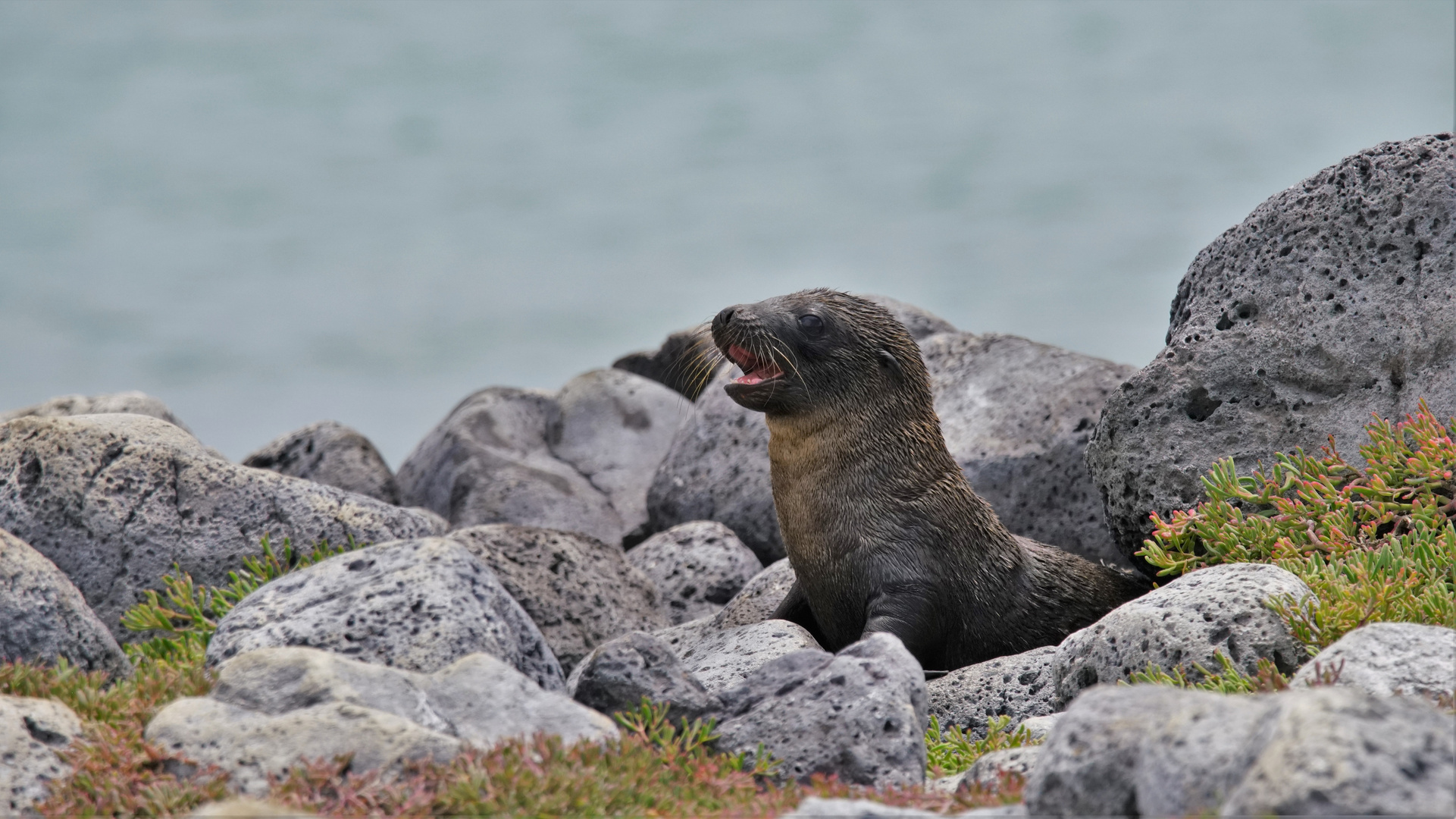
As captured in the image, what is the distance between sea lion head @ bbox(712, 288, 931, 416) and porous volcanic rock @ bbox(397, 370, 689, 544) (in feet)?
24.5

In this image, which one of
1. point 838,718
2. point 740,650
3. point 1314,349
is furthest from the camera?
point 1314,349

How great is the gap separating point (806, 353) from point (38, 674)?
477 centimetres

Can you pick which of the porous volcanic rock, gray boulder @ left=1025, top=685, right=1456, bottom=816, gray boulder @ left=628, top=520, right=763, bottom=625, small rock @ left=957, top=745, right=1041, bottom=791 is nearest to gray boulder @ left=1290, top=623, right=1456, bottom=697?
small rock @ left=957, top=745, right=1041, bottom=791

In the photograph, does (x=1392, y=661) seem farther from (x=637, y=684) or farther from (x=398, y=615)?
(x=398, y=615)

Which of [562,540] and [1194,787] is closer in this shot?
[1194,787]

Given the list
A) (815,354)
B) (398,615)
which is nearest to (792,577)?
(815,354)

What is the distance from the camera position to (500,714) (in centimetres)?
577

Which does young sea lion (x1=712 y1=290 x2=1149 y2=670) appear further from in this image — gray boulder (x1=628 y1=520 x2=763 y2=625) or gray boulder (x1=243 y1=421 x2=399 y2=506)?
gray boulder (x1=243 y1=421 x2=399 y2=506)

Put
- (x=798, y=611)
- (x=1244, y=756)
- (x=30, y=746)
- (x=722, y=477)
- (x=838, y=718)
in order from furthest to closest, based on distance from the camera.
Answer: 1. (x=722, y=477)
2. (x=798, y=611)
3. (x=838, y=718)
4. (x=30, y=746)
5. (x=1244, y=756)

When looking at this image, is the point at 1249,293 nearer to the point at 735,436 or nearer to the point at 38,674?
the point at 735,436

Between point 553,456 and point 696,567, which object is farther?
point 553,456

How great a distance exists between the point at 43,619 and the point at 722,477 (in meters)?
7.56

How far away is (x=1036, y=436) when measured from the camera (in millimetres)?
12164

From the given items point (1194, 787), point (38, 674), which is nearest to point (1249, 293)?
point (1194, 787)
